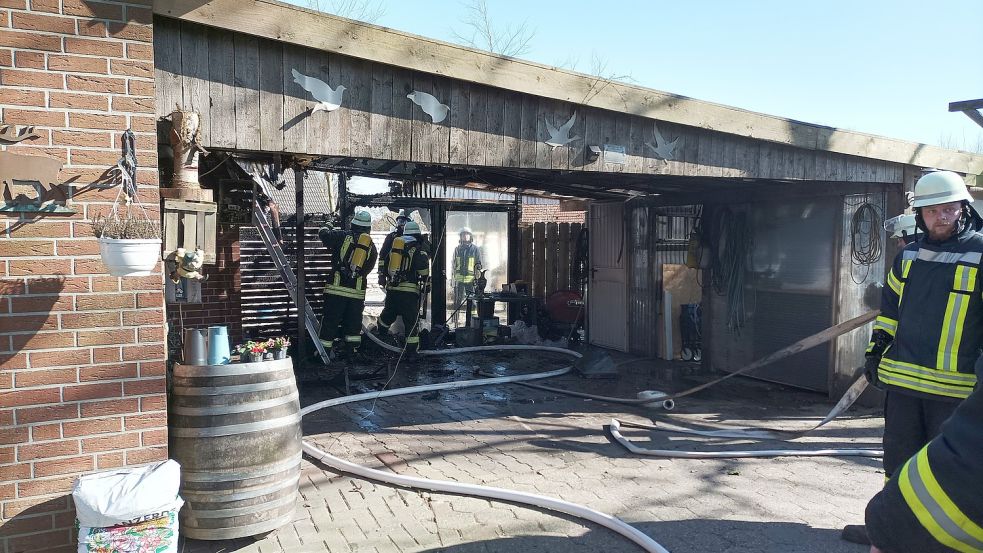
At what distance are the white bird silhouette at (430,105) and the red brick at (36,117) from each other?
2.32m

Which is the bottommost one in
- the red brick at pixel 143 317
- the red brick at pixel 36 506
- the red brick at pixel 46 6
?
the red brick at pixel 36 506

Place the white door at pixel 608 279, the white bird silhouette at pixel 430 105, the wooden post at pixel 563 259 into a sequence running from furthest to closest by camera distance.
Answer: the wooden post at pixel 563 259 < the white door at pixel 608 279 < the white bird silhouette at pixel 430 105

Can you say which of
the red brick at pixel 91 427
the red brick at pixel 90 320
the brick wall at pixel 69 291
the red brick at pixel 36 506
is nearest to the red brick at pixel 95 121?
the brick wall at pixel 69 291

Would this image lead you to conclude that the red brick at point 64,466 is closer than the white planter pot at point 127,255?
No

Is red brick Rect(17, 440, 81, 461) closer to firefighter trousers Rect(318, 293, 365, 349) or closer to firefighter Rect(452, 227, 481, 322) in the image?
firefighter trousers Rect(318, 293, 365, 349)

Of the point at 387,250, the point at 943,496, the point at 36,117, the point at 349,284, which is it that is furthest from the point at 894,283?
the point at 387,250

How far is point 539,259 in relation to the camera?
42.6 feet

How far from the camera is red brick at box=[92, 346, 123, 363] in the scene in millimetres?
3314

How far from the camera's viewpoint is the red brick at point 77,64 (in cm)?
318

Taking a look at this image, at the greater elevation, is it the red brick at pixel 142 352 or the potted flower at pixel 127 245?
the potted flower at pixel 127 245

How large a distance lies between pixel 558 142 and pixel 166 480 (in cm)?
385

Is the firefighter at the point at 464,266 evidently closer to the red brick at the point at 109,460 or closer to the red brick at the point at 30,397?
the red brick at the point at 109,460

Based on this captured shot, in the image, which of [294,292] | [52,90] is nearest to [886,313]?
[52,90]

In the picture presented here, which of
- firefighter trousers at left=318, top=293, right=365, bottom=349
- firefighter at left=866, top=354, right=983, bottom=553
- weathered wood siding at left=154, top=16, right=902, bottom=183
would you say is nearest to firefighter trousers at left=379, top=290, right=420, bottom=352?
firefighter trousers at left=318, top=293, right=365, bottom=349
